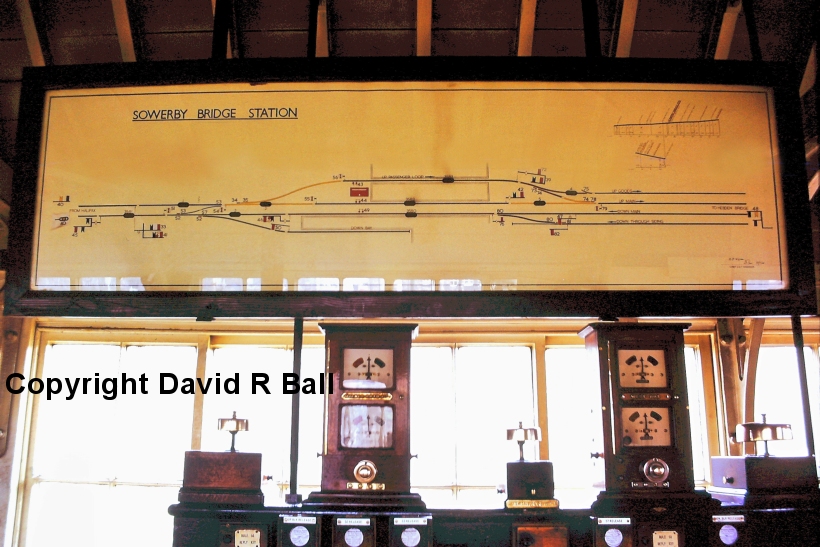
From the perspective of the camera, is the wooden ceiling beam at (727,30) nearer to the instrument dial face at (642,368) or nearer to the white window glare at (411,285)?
the instrument dial face at (642,368)

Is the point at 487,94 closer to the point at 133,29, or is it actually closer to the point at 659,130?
the point at 659,130

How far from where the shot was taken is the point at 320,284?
2.55 m

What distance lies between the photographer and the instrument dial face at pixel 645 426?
2703mm

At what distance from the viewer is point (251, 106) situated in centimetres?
275

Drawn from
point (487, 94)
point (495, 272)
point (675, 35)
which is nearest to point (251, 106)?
point (487, 94)

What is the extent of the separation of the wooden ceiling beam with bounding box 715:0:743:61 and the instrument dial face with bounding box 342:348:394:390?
2.64 m

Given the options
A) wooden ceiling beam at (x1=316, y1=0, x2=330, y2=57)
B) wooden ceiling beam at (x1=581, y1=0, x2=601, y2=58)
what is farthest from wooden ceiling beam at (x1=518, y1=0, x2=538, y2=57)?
wooden ceiling beam at (x1=316, y1=0, x2=330, y2=57)

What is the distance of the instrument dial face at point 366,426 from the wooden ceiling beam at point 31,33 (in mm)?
2771

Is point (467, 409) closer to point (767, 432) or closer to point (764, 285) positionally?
point (767, 432)

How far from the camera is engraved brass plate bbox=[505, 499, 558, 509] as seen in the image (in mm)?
2572

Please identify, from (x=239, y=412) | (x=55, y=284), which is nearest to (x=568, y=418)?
(x=239, y=412)

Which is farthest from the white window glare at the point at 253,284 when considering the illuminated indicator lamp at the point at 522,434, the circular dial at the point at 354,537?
the illuminated indicator lamp at the point at 522,434

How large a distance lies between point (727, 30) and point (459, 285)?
2.53 meters

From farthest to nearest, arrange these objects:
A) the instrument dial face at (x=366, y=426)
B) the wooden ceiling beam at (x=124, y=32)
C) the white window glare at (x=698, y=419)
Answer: the white window glare at (x=698, y=419) < the wooden ceiling beam at (x=124, y=32) < the instrument dial face at (x=366, y=426)
